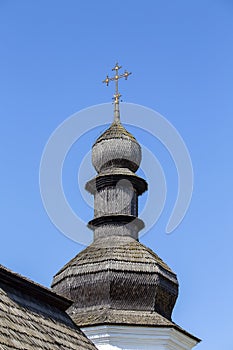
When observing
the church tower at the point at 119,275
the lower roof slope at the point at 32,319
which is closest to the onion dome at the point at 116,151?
the church tower at the point at 119,275

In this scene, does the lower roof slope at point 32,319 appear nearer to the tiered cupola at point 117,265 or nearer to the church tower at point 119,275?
the church tower at point 119,275

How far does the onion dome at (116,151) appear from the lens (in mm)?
20312

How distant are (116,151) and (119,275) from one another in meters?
3.54

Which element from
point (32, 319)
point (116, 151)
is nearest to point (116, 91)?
point (116, 151)

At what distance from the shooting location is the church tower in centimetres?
1702

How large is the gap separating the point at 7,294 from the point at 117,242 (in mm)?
8660

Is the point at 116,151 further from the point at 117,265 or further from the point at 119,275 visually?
the point at 119,275

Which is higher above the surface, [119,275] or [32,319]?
[119,275]

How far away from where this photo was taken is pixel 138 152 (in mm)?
20750

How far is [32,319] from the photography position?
10414mm

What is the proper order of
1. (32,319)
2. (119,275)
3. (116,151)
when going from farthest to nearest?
(116,151) → (119,275) → (32,319)

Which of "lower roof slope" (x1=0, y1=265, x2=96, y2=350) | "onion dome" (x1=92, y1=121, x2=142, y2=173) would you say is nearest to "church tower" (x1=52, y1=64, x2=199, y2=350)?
"onion dome" (x1=92, y1=121, x2=142, y2=173)

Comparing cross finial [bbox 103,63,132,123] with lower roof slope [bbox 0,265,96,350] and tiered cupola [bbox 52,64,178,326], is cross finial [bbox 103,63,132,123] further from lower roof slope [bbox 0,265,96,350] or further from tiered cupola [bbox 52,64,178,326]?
lower roof slope [bbox 0,265,96,350]

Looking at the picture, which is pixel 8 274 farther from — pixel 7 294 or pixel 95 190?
pixel 95 190
